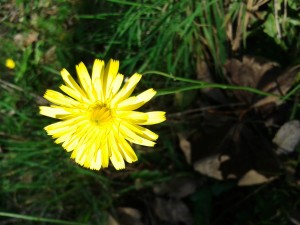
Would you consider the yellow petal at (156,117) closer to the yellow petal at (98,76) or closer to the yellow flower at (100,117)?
the yellow flower at (100,117)

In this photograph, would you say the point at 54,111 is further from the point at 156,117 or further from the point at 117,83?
the point at 156,117

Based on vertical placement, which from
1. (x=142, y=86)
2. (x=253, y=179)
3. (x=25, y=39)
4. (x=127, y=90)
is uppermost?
(x=25, y=39)

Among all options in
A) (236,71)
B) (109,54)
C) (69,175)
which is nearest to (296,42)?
(236,71)

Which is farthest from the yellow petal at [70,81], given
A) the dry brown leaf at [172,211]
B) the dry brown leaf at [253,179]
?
the dry brown leaf at [172,211]

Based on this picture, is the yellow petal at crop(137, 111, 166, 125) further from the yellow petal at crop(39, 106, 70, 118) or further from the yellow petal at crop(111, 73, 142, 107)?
the yellow petal at crop(39, 106, 70, 118)

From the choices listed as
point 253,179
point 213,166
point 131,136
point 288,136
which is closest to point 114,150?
point 131,136
